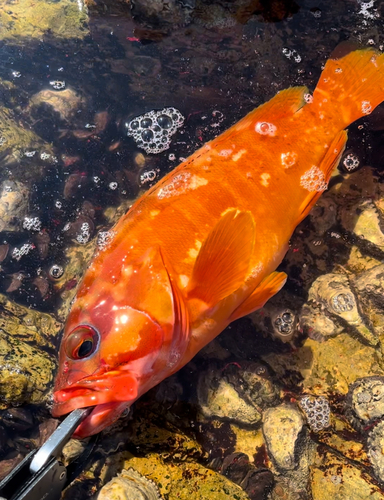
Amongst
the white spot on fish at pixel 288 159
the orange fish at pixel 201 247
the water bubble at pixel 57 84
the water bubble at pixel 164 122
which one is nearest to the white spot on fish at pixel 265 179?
the orange fish at pixel 201 247

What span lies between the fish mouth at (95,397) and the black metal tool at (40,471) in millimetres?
67

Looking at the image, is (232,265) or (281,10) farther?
(281,10)

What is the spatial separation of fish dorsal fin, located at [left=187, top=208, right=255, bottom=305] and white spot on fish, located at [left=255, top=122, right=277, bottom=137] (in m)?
0.65

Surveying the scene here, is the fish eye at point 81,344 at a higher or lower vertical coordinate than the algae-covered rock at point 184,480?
higher

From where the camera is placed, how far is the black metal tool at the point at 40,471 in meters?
1.66

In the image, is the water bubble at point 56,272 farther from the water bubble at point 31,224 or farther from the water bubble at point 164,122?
the water bubble at point 164,122

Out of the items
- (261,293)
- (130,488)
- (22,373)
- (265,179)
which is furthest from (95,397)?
(265,179)

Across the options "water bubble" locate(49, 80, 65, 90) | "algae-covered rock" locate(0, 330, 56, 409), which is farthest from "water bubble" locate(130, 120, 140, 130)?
"algae-covered rock" locate(0, 330, 56, 409)

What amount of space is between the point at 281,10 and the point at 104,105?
76.4 inches

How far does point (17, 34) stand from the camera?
4016mm

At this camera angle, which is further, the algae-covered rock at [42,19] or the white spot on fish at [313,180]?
the algae-covered rock at [42,19]

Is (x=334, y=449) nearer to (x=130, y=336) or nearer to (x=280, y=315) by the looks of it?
(x=280, y=315)

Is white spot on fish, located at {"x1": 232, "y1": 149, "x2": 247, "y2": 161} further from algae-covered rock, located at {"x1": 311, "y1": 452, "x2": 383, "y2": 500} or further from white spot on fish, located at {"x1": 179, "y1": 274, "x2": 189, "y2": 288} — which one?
algae-covered rock, located at {"x1": 311, "y1": 452, "x2": 383, "y2": 500}

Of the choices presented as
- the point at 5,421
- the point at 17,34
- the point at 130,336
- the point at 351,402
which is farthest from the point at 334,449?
the point at 17,34
